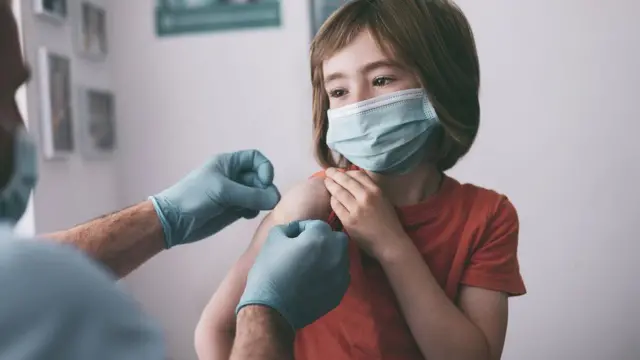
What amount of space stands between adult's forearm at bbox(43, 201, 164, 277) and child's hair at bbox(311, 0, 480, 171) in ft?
1.45

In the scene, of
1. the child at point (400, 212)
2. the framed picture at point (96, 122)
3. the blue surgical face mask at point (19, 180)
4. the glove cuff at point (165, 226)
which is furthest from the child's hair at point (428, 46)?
the framed picture at point (96, 122)

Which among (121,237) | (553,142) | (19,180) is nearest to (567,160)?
(553,142)

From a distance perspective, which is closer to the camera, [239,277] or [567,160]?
[239,277]

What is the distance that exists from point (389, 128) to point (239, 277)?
392 mm

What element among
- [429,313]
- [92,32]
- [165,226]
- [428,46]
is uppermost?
[92,32]

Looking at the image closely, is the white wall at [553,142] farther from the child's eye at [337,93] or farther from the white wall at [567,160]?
the child's eye at [337,93]

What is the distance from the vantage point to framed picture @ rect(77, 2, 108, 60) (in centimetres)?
214

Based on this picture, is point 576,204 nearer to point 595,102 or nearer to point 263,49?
point 595,102

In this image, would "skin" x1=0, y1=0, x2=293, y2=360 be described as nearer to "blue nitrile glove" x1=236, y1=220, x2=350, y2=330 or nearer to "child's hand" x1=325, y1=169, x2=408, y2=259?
"blue nitrile glove" x1=236, y1=220, x2=350, y2=330

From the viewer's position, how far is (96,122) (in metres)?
2.20

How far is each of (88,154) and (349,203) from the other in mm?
1367

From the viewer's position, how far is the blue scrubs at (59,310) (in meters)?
0.43

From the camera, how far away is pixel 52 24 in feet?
6.50

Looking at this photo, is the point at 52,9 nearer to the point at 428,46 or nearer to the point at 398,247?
the point at 428,46
